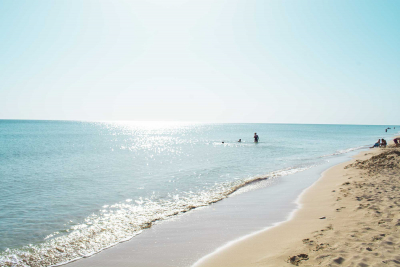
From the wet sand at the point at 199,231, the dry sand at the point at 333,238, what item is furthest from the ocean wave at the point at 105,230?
the dry sand at the point at 333,238

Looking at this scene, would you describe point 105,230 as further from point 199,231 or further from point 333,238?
point 333,238

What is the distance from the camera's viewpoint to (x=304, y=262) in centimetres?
512

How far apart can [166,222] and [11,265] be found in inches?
199

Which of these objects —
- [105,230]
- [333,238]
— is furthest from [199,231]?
[333,238]

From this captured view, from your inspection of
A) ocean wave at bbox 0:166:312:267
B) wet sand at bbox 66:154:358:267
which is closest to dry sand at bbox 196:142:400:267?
wet sand at bbox 66:154:358:267

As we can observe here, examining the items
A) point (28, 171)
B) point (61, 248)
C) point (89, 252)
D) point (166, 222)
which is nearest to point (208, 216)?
point (166, 222)

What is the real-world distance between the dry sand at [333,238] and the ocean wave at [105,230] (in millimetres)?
3983

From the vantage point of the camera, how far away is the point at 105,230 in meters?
8.91

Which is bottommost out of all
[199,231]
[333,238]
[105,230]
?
[105,230]

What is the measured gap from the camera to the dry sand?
16.9 feet

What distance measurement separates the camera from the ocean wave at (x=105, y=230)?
716 cm

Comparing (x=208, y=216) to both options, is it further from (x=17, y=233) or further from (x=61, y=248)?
(x=17, y=233)

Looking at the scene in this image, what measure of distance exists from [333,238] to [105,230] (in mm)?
7924

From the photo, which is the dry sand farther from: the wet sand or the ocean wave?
the ocean wave
